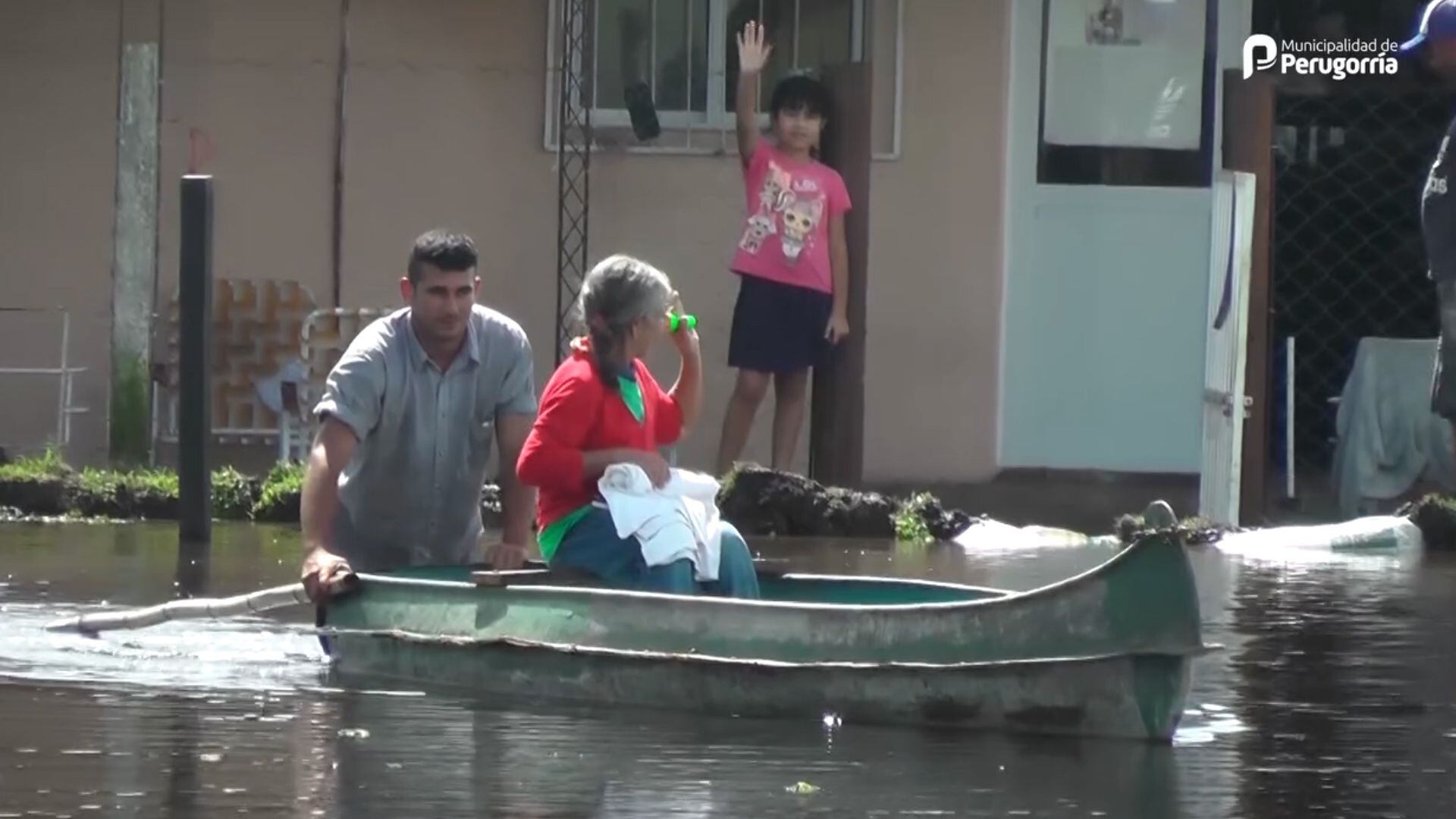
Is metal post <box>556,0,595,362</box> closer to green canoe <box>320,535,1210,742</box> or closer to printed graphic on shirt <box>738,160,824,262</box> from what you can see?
printed graphic on shirt <box>738,160,824,262</box>

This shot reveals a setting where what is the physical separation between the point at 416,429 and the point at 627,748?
190 cm

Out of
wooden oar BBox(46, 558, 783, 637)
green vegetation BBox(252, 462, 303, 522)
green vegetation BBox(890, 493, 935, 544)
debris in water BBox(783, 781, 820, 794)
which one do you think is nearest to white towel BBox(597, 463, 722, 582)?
wooden oar BBox(46, 558, 783, 637)

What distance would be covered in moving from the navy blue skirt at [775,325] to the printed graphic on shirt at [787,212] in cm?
20

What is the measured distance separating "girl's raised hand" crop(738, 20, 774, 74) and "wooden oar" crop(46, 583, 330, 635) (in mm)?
4981

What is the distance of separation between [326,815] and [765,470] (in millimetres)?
6348

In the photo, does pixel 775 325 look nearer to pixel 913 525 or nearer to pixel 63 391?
pixel 913 525

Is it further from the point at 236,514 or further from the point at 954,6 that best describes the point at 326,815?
the point at 954,6

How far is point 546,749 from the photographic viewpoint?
768cm

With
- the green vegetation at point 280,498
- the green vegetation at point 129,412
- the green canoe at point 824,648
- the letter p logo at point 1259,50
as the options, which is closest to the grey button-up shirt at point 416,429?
the green canoe at point 824,648

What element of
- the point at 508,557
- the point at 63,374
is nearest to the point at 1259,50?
the point at 63,374

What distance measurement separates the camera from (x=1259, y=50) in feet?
48.7

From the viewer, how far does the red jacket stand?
8578 millimetres

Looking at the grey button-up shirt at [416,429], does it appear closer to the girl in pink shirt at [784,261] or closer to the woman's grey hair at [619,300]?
the woman's grey hair at [619,300]

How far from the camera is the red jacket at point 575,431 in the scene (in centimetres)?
858
